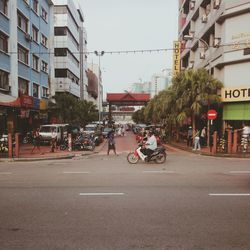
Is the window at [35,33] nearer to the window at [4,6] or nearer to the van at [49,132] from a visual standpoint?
the window at [4,6]

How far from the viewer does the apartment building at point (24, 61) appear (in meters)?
28.3

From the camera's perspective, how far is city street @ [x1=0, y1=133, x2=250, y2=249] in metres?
5.25

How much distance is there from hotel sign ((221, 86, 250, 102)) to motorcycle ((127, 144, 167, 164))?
11.8m

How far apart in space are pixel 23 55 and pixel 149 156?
22385 millimetres

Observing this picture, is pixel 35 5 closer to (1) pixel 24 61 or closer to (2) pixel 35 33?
(2) pixel 35 33

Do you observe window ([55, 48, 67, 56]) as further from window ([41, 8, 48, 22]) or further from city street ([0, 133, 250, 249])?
city street ([0, 133, 250, 249])

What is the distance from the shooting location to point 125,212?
6.91 m

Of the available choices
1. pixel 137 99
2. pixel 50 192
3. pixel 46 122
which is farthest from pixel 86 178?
pixel 137 99

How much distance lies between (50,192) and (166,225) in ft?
13.2

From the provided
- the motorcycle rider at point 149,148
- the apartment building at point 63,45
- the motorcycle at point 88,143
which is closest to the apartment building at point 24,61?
the motorcycle at point 88,143

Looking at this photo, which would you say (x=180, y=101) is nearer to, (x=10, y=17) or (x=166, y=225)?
(x=10, y=17)

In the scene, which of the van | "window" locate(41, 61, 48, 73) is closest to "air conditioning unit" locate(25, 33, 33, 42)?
"window" locate(41, 61, 48, 73)

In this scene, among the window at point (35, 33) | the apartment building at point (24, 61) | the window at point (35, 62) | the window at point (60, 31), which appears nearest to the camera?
the apartment building at point (24, 61)

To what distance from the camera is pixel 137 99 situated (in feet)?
240
